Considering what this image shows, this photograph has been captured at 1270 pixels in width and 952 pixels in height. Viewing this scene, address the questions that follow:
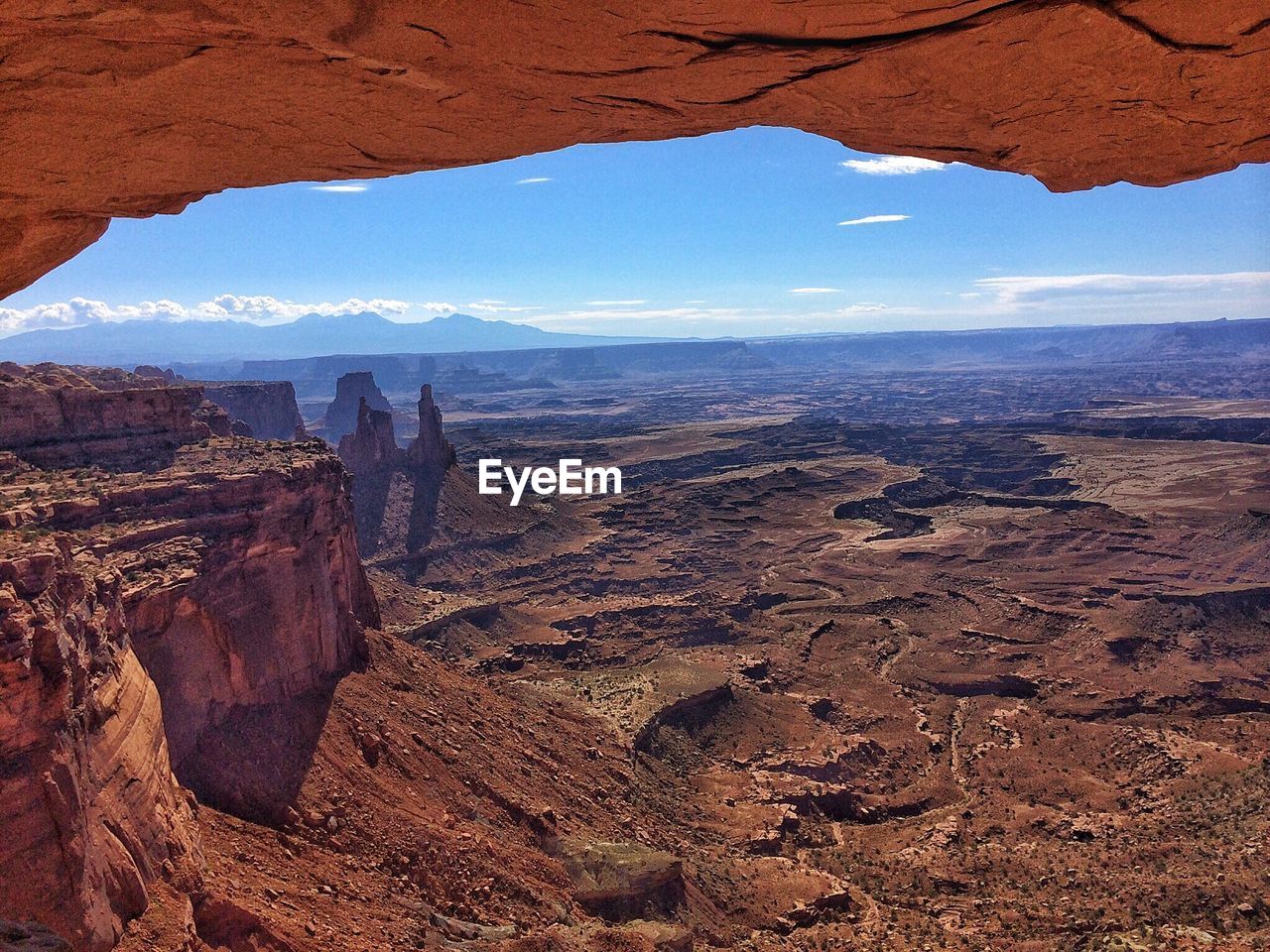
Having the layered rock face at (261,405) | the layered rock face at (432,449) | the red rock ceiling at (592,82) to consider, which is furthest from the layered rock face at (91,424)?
the layered rock face at (261,405)

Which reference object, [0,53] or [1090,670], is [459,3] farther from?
[1090,670]

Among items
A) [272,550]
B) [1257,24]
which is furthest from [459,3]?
[272,550]

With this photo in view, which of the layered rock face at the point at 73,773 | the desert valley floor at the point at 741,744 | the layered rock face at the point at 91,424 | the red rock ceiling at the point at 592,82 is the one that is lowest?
the desert valley floor at the point at 741,744

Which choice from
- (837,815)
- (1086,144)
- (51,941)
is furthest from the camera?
(837,815)

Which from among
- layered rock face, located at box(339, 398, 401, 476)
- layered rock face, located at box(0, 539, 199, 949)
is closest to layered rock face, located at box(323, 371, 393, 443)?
layered rock face, located at box(339, 398, 401, 476)

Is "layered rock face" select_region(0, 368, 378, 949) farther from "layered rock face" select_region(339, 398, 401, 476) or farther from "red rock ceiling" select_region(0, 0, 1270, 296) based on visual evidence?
"layered rock face" select_region(339, 398, 401, 476)

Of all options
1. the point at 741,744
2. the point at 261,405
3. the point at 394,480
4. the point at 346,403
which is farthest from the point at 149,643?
the point at 346,403

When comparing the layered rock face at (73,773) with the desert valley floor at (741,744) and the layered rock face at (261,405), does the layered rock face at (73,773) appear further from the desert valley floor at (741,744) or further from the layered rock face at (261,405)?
the layered rock face at (261,405)
